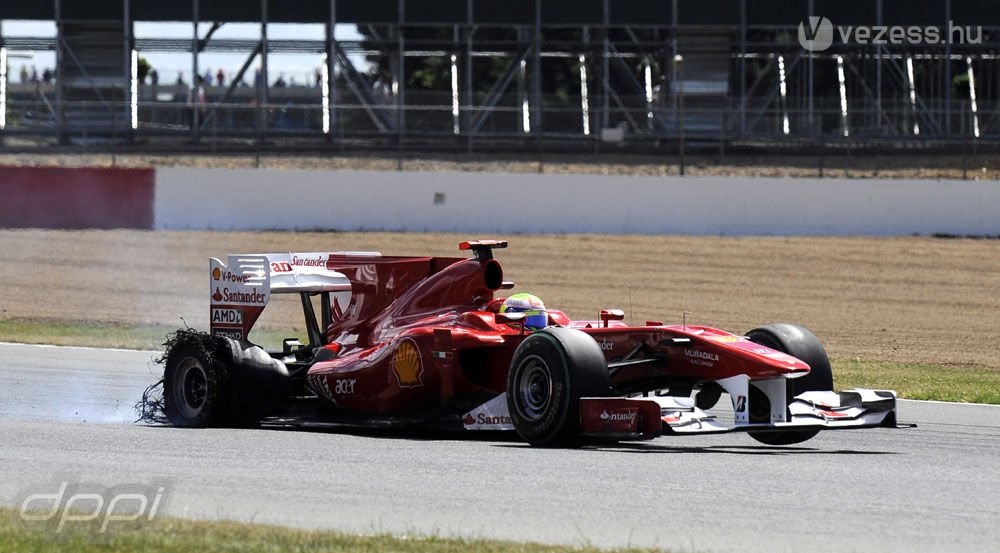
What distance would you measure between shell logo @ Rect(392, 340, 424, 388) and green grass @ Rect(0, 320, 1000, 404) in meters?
5.32

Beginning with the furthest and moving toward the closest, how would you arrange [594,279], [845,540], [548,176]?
[548,176], [594,279], [845,540]

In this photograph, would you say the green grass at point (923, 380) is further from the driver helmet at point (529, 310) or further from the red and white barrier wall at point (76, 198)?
the red and white barrier wall at point (76, 198)

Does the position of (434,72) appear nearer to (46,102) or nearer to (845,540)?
(46,102)

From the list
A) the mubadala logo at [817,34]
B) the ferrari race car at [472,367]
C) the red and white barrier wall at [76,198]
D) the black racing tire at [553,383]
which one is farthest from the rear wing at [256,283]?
the mubadala logo at [817,34]

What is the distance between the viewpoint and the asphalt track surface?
6.53 meters

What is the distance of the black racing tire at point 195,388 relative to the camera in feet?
35.7

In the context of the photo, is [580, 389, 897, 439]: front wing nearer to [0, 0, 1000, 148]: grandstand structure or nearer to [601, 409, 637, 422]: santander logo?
[601, 409, 637, 422]: santander logo

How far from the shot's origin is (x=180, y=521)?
21.7 feet

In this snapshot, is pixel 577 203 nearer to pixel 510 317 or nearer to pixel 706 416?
pixel 510 317

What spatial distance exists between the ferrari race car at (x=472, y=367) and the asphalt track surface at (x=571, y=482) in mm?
235

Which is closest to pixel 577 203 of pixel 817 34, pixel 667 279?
pixel 667 279

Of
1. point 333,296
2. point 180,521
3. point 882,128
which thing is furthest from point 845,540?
point 882,128

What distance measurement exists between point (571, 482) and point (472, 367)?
258 centimetres

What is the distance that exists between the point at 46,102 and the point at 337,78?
7.67 meters
